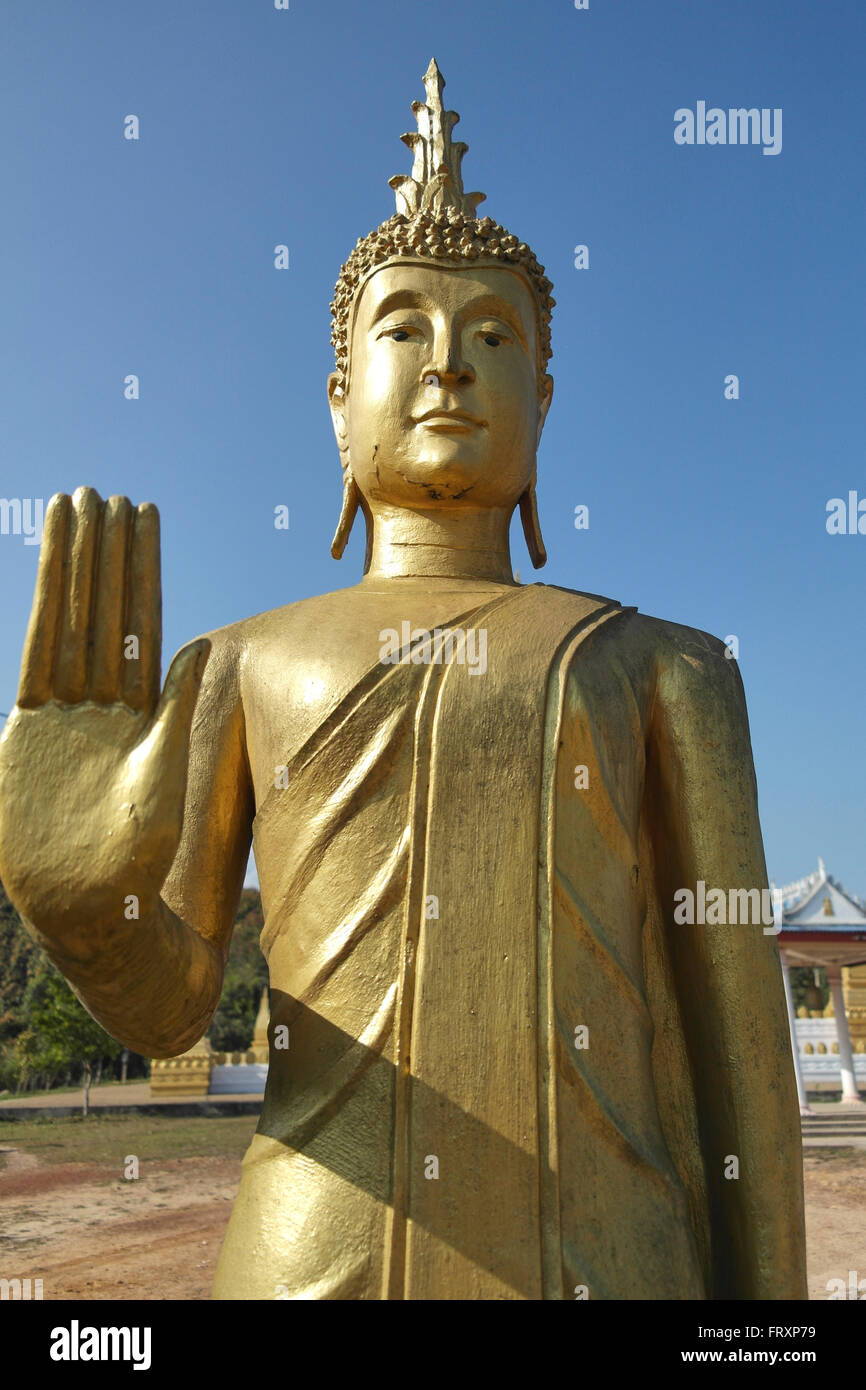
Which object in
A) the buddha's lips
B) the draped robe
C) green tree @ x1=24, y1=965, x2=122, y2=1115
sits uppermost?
the buddha's lips

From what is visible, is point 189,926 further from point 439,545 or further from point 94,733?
point 439,545

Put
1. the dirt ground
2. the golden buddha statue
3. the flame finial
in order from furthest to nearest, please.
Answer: the dirt ground < the flame finial < the golden buddha statue

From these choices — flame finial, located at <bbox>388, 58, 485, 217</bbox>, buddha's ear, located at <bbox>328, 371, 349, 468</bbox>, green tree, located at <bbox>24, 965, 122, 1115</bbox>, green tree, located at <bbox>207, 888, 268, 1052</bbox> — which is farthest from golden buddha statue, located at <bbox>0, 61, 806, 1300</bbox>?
green tree, located at <bbox>207, 888, 268, 1052</bbox>

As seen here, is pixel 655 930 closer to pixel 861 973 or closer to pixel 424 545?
pixel 424 545

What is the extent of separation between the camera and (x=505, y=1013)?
276 cm

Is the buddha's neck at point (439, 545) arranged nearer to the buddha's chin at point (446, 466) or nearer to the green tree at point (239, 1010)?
the buddha's chin at point (446, 466)

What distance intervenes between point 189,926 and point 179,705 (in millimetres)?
705

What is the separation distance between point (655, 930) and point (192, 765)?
4.64 ft

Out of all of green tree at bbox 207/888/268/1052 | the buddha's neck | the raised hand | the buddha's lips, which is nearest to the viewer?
the raised hand

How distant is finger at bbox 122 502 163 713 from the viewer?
2.58 m

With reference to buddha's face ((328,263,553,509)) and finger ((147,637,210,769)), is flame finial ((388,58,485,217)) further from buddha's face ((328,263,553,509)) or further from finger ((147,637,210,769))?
finger ((147,637,210,769))

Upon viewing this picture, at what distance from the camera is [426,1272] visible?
2.54 metres

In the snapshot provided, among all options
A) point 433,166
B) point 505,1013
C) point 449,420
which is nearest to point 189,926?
point 505,1013

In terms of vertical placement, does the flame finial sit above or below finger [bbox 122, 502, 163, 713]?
above
